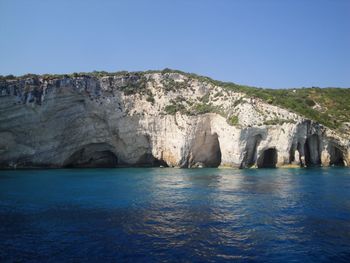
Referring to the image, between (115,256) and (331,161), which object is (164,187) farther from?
(331,161)

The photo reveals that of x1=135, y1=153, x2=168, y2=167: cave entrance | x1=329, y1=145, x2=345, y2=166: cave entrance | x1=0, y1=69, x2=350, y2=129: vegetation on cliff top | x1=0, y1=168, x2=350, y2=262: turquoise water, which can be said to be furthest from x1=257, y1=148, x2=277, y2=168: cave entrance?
x1=0, y1=168, x2=350, y2=262: turquoise water

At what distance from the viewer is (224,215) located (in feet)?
70.8

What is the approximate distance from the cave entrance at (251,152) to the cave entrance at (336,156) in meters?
13.4

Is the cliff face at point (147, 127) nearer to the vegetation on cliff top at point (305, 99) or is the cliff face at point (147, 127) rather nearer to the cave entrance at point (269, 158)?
the cave entrance at point (269, 158)

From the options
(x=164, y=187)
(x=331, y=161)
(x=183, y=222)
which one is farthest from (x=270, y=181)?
(x=331, y=161)

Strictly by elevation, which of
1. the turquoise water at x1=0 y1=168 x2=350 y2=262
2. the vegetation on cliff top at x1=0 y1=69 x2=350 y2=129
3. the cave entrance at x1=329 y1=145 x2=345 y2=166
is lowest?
the turquoise water at x1=0 y1=168 x2=350 y2=262

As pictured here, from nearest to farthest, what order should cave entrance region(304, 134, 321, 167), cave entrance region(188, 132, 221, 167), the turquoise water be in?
the turquoise water < cave entrance region(304, 134, 321, 167) < cave entrance region(188, 132, 221, 167)

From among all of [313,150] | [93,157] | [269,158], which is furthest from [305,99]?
[93,157]

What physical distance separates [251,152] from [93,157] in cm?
2796

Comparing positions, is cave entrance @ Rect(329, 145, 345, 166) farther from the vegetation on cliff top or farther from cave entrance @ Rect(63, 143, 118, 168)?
cave entrance @ Rect(63, 143, 118, 168)

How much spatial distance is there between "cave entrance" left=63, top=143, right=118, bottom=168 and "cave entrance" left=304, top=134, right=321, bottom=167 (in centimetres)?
3327

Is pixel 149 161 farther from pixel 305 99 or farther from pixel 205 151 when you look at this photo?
pixel 305 99

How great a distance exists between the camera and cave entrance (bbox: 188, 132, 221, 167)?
6100 centimetres

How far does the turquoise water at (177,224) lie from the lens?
14.6 metres
